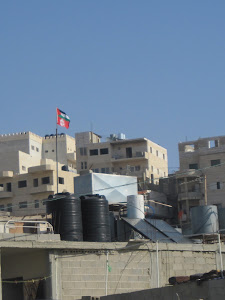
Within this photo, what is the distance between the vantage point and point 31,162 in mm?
100812

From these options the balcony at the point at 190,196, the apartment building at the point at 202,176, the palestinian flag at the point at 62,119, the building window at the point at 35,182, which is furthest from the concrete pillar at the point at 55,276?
the building window at the point at 35,182

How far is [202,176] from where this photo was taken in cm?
7119

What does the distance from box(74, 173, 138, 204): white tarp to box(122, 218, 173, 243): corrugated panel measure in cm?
410

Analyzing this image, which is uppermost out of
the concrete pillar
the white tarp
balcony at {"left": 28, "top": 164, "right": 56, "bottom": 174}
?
balcony at {"left": 28, "top": 164, "right": 56, "bottom": 174}

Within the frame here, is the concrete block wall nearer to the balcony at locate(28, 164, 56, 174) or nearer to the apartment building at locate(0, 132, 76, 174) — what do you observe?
the balcony at locate(28, 164, 56, 174)

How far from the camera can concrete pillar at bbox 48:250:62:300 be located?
2562 cm

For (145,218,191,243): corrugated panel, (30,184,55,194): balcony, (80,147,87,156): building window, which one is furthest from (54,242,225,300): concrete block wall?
(80,147,87,156): building window

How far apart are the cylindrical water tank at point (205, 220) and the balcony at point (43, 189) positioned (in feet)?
162

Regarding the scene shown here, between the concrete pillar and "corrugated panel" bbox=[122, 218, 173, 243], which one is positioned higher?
"corrugated panel" bbox=[122, 218, 173, 243]

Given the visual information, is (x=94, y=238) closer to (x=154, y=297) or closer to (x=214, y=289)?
(x=154, y=297)

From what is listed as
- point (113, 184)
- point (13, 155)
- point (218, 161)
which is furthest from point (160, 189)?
point (113, 184)

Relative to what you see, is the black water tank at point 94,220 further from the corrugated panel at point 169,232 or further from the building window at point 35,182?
the building window at point 35,182

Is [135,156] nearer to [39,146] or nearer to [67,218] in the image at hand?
[39,146]

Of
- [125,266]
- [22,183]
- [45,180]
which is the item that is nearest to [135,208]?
[125,266]
